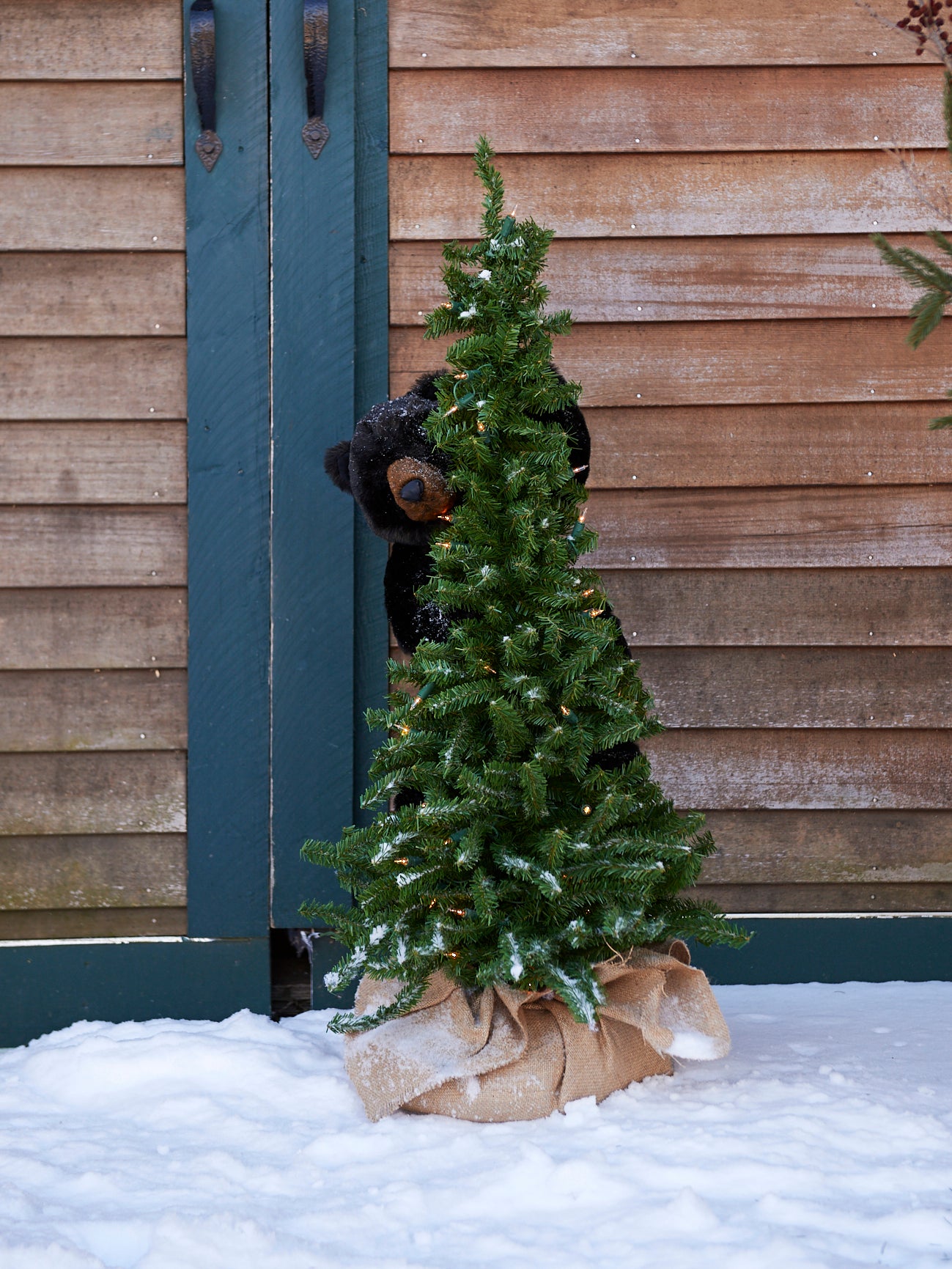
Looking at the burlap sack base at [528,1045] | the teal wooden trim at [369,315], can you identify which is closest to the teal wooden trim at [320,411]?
the teal wooden trim at [369,315]

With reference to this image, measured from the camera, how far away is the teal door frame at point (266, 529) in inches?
99.6

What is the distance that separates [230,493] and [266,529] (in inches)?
4.8

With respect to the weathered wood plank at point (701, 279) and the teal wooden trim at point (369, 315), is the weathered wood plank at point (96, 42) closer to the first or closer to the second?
the teal wooden trim at point (369, 315)

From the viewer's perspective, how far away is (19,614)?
8.47ft

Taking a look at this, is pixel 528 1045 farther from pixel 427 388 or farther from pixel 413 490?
pixel 427 388

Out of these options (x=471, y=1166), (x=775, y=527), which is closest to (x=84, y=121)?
(x=775, y=527)

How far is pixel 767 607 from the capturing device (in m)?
2.62

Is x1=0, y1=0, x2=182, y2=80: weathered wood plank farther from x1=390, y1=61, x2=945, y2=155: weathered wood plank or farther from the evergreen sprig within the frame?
the evergreen sprig

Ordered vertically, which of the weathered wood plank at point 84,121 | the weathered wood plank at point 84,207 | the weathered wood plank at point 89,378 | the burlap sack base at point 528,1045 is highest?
the weathered wood plank at point 84,121

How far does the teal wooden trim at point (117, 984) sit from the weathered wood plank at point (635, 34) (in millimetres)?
2241

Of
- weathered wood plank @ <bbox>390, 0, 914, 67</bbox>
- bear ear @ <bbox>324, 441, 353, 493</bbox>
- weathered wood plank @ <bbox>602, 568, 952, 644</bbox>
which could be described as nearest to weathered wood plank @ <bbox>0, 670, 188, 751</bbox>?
bear ear @ <bbox>324, 441, 353, 493</bbox>

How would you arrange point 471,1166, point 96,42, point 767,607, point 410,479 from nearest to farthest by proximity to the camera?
point 471,1166, point 410,479, point 96,42, point 767,607

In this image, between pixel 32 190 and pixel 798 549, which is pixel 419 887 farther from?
pixel 32 190

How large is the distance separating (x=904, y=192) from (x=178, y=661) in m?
2.13
